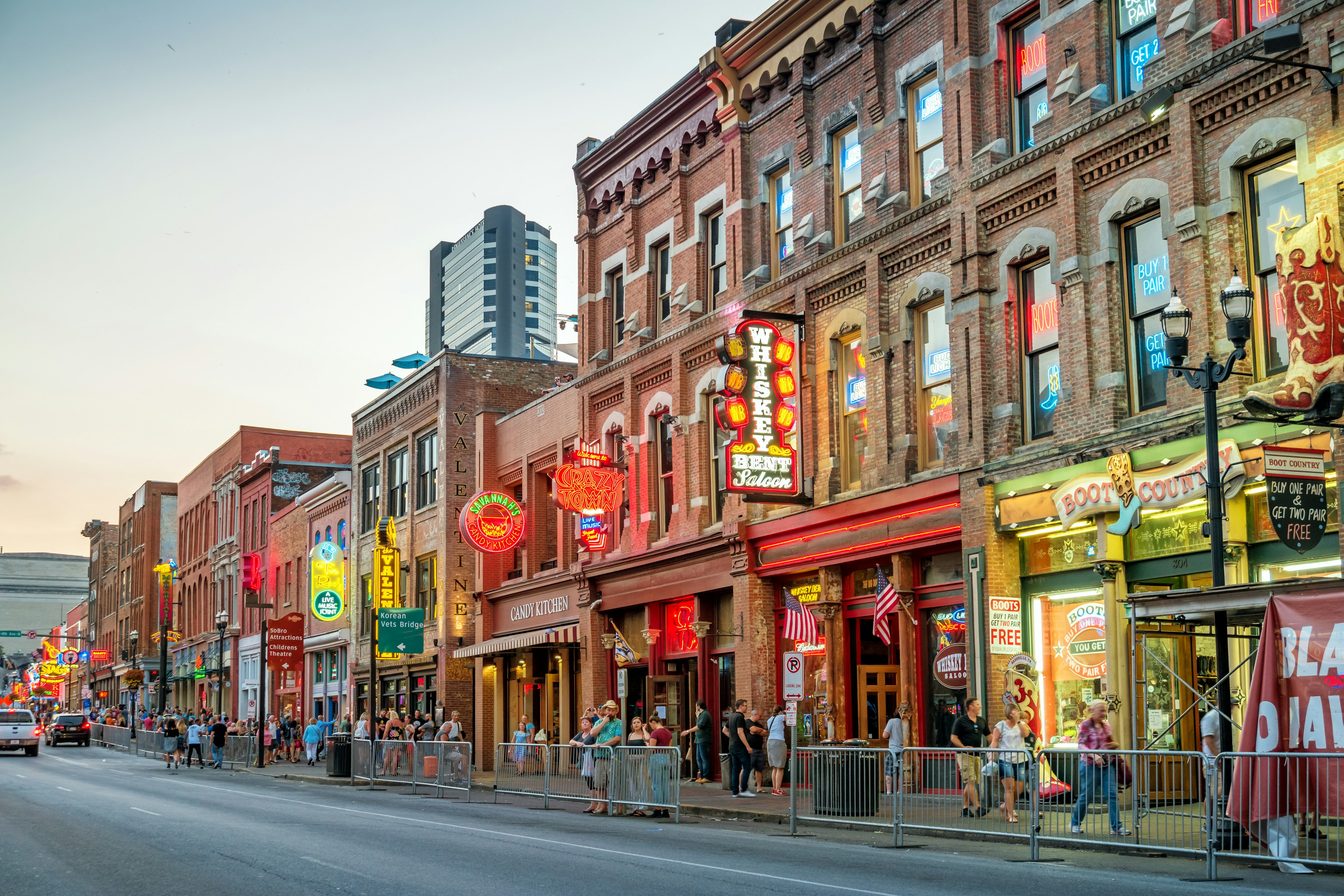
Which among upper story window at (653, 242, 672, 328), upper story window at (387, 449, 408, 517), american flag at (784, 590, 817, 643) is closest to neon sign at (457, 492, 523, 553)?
upper story window at (653, 242, 672, 328)

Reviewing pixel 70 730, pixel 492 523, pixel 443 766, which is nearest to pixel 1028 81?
pixel 443 766

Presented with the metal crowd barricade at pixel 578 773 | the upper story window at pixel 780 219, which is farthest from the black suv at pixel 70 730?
the upper story window at pixel 780 219

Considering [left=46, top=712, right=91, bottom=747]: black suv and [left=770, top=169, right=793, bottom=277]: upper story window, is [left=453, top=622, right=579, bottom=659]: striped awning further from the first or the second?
[left=46, top=712, right=91, bottom=747]: black suv

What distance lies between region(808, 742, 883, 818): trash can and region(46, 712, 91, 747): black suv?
5789 cm

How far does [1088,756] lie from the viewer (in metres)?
15.4

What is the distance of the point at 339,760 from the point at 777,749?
14.7m

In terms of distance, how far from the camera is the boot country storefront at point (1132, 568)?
17250 millimetres

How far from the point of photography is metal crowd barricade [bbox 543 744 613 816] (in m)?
23.0

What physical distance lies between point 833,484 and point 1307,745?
13.6 metres

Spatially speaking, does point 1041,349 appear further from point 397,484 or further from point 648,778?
point 397,484

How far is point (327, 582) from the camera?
47.3m

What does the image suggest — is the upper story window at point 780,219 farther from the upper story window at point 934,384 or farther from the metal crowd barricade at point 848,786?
the metal crowd barricade at point 848,786

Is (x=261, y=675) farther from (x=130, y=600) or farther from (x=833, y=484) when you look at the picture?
(x=130, y=600)

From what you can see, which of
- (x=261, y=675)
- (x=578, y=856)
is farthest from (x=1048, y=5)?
(x=261, y=675)
